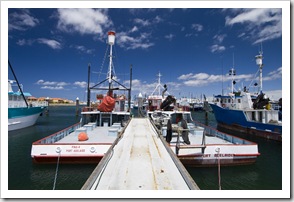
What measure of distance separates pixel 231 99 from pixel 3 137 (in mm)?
35467

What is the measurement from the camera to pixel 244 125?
87.9 feet

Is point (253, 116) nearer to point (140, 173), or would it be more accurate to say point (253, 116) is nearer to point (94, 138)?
point (94, 138)

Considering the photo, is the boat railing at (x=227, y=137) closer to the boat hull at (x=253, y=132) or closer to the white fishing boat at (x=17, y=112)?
the boat hull at (x=253, y=132)

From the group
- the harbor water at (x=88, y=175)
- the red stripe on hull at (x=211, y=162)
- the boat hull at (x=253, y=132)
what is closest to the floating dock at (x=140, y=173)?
the red stripe on hull at (x=211, y=162)

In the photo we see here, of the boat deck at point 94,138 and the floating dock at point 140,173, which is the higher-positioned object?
the floating dock at point 140,173

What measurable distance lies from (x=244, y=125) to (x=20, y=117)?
38520 mm

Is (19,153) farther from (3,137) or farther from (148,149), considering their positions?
(148,149)

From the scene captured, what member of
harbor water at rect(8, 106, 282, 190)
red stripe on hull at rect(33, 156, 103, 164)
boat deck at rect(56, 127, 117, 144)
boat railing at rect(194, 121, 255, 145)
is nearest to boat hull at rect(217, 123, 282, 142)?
harbor water at rect(8, 106, 282, 190)

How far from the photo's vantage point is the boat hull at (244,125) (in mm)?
21481

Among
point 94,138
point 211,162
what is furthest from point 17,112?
point 211,162

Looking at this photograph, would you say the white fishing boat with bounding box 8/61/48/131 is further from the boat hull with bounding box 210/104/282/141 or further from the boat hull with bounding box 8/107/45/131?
the boat hull with bounding box 210/104/282/141

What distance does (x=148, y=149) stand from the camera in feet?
23.5

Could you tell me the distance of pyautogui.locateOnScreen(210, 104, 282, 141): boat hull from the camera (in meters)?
21.5

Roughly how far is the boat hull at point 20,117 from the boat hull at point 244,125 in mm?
37332
